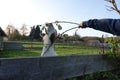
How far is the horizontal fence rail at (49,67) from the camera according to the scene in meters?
5.27

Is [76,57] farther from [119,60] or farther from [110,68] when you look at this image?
[119,60]

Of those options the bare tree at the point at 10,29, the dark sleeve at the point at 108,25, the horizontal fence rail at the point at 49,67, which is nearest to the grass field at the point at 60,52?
the horizontal fence rail at the point at 49,67

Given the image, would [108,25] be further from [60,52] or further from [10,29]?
[10,29]

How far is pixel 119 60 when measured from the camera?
1012cm

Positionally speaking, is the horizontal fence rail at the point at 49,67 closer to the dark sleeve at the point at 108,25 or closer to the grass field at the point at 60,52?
the dark sleeve at the point at 108,25

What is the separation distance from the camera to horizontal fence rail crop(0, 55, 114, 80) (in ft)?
17.3

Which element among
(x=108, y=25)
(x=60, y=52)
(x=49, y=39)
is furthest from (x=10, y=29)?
(x=108, y=25)

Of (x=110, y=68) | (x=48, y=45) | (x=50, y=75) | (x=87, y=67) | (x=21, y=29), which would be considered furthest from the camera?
(x=21, y=29)

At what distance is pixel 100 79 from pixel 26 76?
10.1ft

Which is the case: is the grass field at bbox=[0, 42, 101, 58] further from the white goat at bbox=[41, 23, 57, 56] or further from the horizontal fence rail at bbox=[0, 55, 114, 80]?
the white goat at bbox=[41, 23, 57, 56]

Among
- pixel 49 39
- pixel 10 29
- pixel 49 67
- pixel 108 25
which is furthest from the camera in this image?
pixel 10 29

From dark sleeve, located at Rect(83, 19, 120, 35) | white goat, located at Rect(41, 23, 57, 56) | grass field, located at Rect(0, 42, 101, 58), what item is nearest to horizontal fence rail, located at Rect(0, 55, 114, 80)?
white goat, located at Rect(41, 23, 57, 56)

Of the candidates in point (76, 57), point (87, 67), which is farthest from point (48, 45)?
point (87, 67)

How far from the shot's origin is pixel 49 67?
6355 mm
